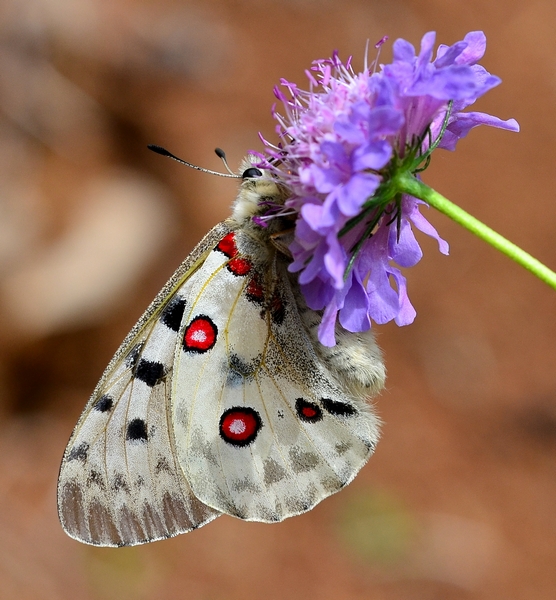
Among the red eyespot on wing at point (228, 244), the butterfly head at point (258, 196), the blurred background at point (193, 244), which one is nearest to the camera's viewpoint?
the butterfly head at point (258, 196)

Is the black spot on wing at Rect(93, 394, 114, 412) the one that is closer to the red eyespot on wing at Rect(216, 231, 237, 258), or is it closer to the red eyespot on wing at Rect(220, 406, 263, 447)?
the red eyespot on wing at Rect(220, 406, 263, 447)

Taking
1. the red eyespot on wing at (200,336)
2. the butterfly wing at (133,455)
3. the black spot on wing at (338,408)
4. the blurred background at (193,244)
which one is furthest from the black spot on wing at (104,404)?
the blurred background at (193,244)

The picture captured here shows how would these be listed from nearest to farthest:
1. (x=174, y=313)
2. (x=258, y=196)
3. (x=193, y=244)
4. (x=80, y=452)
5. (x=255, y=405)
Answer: (x=258, y=196) → (x=174, y=313) → (x=255, y=405) → (x=80, y=452) → (x=193, y=244)

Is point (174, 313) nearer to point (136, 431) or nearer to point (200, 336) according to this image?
point (200, 336)

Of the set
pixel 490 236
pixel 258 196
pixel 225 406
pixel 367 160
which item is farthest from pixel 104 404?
pixel 490 236

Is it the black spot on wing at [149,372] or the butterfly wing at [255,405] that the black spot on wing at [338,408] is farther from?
the black spot on wing at [149,372]

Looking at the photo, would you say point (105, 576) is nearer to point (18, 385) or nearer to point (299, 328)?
point (18, 385)

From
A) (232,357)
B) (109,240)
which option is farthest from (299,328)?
(109,240)

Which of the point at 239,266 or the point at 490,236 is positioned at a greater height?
the point at 490,236
